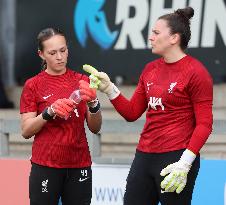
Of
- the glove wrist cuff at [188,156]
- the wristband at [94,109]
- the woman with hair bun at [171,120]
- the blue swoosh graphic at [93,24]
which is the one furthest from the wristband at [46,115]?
the blue swoosh graphic at [93,24]

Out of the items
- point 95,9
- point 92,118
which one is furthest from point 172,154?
point 95,9

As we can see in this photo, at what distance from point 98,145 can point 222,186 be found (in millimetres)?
1176

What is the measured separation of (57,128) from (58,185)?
1.09ft

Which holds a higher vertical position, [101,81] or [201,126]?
[101,81]

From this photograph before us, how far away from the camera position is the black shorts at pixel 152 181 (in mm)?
4559

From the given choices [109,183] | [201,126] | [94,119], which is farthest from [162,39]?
[109,183]

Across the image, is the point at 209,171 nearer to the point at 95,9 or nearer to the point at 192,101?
the point at 192,101

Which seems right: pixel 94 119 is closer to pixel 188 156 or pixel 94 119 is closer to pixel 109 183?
pixel 188 156

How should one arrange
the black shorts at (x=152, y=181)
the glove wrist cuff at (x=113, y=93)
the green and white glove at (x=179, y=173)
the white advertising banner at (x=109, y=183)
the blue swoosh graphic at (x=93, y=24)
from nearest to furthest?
the green and white glove at (x=179, y=173), the black shorts at (x=152, y=181), the glove wrist cuff at (x=113, y=93), the white advertising banner at (x=109, y=183), the blue swoosh graphic at (x=93, y=24)

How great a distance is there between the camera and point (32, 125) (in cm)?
487

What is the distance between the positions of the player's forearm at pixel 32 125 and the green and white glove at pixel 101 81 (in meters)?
0.40

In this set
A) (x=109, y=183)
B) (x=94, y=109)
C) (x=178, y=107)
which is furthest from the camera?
(x=109, y=183)

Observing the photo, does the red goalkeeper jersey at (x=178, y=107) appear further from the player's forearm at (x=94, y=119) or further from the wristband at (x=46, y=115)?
the wristband at (x=46, y=115)

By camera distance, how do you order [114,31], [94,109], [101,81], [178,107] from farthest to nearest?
[114,31]
[94,109]
[101,81]
[178,107]
